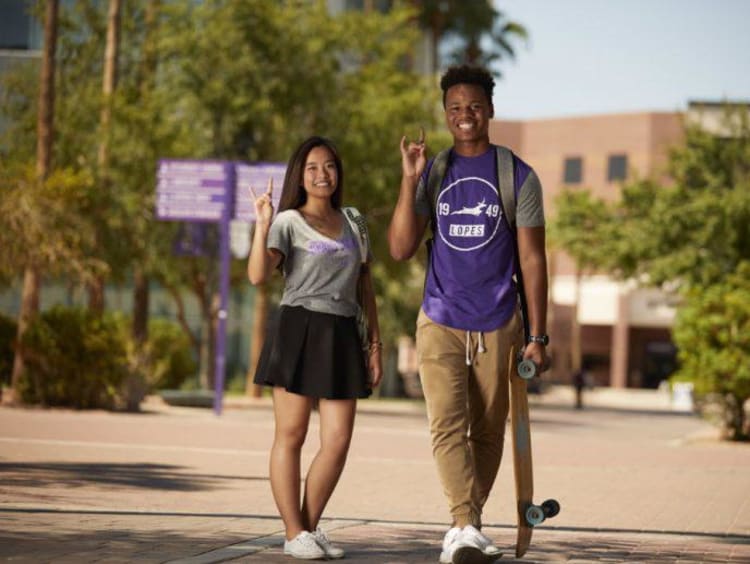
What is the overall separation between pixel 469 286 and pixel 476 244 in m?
0.19

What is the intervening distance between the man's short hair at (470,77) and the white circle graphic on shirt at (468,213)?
1.51ft

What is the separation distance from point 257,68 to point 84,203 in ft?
22.3

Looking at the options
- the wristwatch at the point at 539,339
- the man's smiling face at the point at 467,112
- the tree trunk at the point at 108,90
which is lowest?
the wristwatch at the point at 539,339

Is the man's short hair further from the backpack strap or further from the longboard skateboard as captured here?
the longboard skateboard

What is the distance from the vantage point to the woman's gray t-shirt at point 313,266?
7852 mm

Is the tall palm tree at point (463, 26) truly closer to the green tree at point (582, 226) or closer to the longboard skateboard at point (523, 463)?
the green tree at point (582, 226)

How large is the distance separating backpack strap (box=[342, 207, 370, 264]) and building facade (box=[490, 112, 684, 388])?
91108mm

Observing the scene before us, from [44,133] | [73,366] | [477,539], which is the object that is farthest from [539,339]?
[44,133]

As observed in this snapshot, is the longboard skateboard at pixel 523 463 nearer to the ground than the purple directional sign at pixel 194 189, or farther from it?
nearer to the ground

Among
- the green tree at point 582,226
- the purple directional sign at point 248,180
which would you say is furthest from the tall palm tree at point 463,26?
the purple directional sign at point 248,180

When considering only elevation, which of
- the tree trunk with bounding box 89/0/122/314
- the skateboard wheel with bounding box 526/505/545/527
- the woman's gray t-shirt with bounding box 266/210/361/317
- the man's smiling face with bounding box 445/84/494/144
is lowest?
the skateboard wheel with bounding box 526/505/545/527

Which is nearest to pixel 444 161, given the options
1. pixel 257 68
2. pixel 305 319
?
pixel 305 319

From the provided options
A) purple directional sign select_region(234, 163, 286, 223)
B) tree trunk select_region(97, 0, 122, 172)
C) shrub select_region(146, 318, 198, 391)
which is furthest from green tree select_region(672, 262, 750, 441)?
shrub select_region(146, 318, 198, 391)

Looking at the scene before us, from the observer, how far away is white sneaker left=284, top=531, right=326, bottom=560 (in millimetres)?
7648
